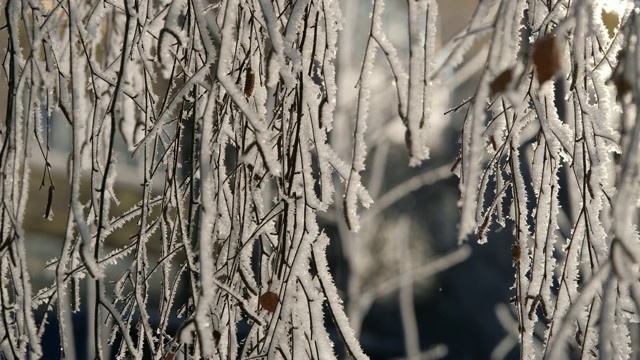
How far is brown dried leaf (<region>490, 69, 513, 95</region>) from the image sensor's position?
0.63 m

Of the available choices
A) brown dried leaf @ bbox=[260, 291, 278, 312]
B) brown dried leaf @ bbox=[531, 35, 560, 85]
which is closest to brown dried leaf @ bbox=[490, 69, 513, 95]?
brown dried leaf @ bbox=[531, 35, 560, 85]

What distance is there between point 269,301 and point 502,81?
51 cm

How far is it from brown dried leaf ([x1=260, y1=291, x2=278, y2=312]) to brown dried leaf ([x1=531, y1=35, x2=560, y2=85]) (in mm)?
501

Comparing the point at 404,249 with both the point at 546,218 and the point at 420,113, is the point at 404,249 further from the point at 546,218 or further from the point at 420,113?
the point at 420,113

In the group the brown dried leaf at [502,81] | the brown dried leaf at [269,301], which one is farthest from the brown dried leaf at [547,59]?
the brown dried leaf at [269,301]

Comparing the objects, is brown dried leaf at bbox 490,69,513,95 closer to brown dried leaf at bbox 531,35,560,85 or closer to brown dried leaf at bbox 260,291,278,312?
brown dried leaf at bbox 531,35,560,85

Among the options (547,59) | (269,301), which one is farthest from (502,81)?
(269,301)

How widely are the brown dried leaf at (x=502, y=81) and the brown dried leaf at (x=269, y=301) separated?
50cm

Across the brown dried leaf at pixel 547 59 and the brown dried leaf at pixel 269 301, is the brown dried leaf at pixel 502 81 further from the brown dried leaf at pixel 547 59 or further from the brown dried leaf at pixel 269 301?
the brown dried leaf at pixel 269 301

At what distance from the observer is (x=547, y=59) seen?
689mm

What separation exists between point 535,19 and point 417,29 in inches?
20.2

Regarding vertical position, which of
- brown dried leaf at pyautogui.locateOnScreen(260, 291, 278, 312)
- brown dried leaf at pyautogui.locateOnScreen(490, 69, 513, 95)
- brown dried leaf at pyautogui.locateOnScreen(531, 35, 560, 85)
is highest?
brown dried leaf at pyautogui.locateOnScreen(531, 35, 560, 85)

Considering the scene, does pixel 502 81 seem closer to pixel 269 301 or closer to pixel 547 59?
pixel 547 59

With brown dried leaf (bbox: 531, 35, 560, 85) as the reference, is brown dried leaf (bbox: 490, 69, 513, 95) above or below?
below
